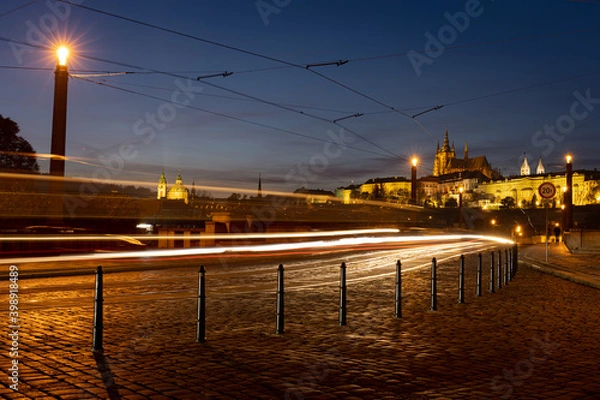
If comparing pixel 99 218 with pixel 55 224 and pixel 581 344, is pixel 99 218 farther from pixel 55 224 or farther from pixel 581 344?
pixel 581 344

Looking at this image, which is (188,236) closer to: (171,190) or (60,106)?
(60,106)

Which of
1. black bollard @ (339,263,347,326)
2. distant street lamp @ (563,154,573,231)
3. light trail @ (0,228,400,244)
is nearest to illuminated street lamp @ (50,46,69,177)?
light trail @ (0,228,400,244)

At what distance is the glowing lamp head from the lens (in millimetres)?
21469

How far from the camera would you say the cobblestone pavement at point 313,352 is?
5.96m

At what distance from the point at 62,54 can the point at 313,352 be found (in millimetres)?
17793

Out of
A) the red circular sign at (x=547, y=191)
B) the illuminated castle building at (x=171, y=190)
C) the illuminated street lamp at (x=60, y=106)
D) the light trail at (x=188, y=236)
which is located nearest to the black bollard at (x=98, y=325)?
the illuminated street lamp at (x=60, y=106)

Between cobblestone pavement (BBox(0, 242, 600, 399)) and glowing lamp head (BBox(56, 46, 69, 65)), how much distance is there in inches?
494

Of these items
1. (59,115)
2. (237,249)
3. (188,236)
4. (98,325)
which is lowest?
(237,249)

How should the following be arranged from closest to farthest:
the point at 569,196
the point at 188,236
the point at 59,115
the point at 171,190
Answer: the point at 59,115, the point at 188,236, the point at 569,196, the point at 171,190

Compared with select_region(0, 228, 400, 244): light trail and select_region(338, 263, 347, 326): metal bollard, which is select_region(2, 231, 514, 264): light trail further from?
select_region(338, 263, 347, 326): metal bollard

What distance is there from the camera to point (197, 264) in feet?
78.0

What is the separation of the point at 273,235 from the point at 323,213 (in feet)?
38.1

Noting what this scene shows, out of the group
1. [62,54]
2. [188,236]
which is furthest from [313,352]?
[188,236]

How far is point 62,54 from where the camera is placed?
71.1ft
